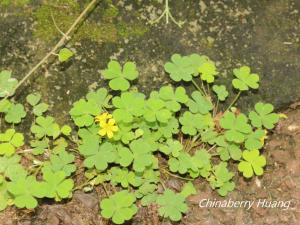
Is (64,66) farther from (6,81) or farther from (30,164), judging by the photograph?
(30,164)

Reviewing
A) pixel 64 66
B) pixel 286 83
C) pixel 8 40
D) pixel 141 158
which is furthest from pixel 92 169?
pixel 286 83

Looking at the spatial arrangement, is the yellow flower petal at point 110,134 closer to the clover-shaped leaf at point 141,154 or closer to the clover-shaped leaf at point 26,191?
the clover-shaped leaf at point 141,154

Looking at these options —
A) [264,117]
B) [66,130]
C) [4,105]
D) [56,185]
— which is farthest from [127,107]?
[264,117]

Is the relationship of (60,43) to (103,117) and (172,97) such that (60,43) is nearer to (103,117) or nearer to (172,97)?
(103,117)

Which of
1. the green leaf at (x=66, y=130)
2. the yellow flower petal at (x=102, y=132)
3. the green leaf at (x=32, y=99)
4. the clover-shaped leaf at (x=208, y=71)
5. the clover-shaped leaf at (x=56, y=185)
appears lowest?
the clover-shaped leaf at (x=56, y=185)

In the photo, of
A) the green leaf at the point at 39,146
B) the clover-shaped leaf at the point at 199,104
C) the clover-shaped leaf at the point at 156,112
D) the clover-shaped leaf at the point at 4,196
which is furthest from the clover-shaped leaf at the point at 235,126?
the clover-shaped leaf at the point at 4,196

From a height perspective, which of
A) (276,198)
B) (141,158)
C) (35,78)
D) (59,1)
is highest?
(59,1)
